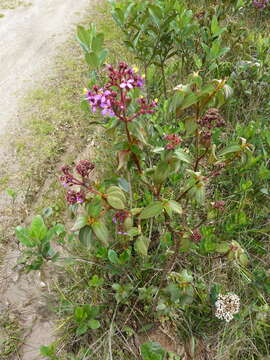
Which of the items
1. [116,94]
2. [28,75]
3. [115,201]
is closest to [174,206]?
[115,201]

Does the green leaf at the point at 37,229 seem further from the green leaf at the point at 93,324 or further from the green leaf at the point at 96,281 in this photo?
the green leaf at the point at 93,324

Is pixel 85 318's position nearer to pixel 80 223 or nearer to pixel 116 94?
pixel 80 223

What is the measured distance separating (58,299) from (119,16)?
174 centimetres

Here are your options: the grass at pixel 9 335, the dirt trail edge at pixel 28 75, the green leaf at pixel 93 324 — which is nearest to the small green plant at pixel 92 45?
the dirt trail edge at pixel 28 75

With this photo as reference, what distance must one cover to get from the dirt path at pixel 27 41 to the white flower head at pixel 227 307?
6.93ft

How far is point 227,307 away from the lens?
5.07ft

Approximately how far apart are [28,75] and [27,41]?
74cm

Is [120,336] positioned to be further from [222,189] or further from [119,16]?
[119,16]

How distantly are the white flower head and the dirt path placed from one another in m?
2.11

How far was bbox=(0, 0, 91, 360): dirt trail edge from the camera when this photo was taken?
1771 mm

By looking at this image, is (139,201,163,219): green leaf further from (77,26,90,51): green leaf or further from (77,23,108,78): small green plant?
(77,26,90,51): green leaf

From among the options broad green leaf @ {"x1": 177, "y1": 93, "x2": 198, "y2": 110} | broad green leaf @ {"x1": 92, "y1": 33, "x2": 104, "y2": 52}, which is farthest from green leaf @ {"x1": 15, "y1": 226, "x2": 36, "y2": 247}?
broad green leaf @ {"x1": 92, "y1": 33, "x2": 104, "y2": 52}

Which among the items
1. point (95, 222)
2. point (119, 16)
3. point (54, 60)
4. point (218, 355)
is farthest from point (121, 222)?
point (54, 60)

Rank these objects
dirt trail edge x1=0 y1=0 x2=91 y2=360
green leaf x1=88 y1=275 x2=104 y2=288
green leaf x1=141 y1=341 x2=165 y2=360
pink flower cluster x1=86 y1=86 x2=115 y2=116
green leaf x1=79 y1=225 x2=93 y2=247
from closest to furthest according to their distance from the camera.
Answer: pink flower cluster x1=86 y1=86 x2=115 y2=116, green leaf x1=79 y1=225 x2=93 y2=247, green leaf x1=141 y1=341 x2=165 y2=360, green leaf x1=88 y1=275 x2=104 y2=288, dirt trail edge x1=0 y1=0 x2=91 y2=360
